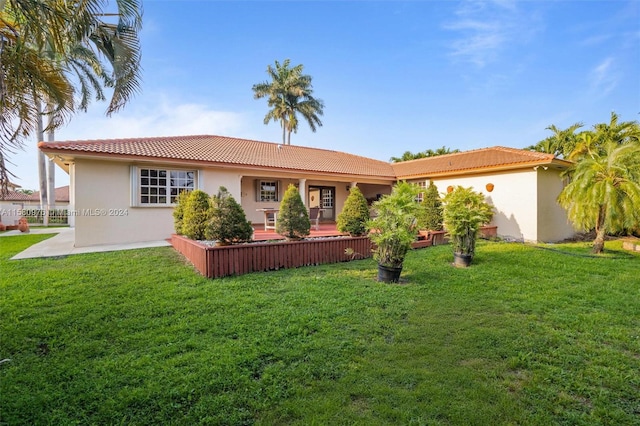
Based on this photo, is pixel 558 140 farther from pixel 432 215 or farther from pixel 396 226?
pixel 396 226

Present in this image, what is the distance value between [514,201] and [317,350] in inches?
449

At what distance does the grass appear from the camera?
7.84ft

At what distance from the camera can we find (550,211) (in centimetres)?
1150

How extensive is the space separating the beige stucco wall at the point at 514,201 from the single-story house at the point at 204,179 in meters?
0.03

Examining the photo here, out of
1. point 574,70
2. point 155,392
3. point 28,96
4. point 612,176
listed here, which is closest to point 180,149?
point 28,96

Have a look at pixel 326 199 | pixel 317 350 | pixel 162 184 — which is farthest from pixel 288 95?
pixel 317 350

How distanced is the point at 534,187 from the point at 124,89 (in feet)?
41.4

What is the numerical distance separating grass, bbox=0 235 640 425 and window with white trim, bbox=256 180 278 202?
9085 millimetres

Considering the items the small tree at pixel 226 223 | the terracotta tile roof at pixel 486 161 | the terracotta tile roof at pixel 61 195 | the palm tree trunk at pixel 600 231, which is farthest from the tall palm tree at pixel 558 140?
the terracotta tile roof at pixel 61 195

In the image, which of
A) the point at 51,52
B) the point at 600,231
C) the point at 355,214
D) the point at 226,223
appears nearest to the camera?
the point at 51,52

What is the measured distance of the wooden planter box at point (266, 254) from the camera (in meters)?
6.22

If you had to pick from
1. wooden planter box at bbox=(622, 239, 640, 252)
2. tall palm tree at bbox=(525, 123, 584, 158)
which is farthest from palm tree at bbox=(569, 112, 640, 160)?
wooden planter box at bbox=(622, 239, 640, 252)

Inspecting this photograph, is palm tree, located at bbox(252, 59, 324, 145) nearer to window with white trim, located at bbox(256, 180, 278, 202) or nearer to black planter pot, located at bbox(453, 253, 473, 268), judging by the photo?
window with white trim, located at bbox(256, 180, 278, 202)

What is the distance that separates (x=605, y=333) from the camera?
3.80 metres
